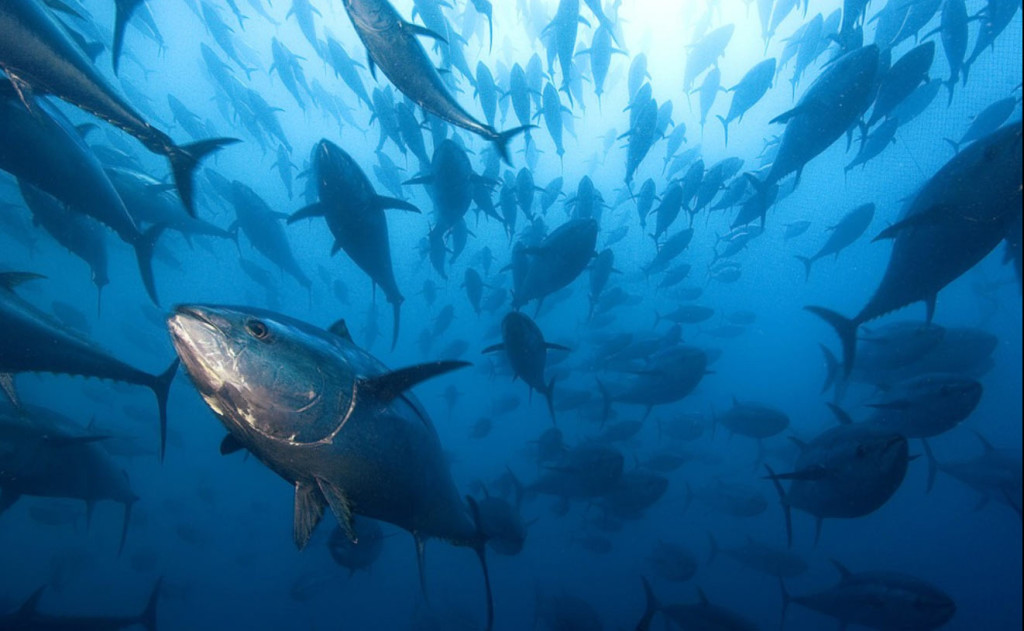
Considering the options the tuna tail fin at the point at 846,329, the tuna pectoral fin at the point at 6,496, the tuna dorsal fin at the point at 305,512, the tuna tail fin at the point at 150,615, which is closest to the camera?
the tuna dorsal fin at the point at 305,512

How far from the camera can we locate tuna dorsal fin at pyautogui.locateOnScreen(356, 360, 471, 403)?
1924 mm

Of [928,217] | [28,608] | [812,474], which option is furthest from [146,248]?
[812,474]

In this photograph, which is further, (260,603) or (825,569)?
(825,569)

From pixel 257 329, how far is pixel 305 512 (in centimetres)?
104

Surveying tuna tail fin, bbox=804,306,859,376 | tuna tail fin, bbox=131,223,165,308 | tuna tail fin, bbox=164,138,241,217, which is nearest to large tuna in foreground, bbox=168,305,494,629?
tuna tail fin, bbox=164,138,241,217

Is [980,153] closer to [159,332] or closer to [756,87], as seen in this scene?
[756,87]

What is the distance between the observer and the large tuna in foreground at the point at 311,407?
62.8 inches

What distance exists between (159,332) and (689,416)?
104 ft

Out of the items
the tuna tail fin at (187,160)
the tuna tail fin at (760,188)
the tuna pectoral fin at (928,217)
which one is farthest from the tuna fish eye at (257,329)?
the tuna tail fin at (760,188)

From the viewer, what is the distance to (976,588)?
19.8 m

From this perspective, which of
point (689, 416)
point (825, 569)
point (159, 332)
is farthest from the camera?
point (159, 332)

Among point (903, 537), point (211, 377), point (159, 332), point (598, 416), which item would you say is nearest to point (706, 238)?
point (903, 537)

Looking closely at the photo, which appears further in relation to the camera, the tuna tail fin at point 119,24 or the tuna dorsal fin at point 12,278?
the tuna dorsal fin at point 12,278

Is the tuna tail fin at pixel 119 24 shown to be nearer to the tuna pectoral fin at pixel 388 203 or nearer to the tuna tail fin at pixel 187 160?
the tuna tail fin at pixel 187 160
